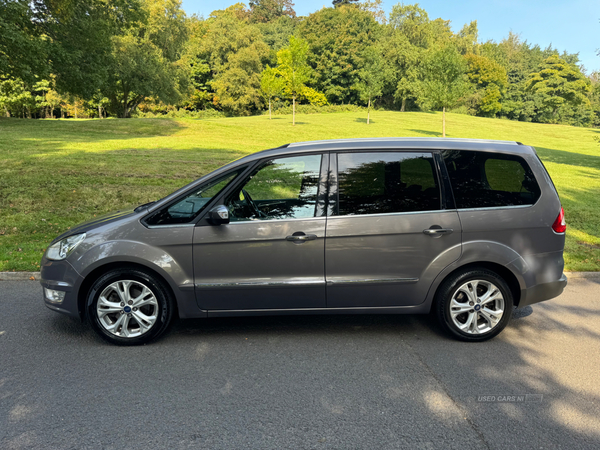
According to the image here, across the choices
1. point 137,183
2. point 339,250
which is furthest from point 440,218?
point 137,183

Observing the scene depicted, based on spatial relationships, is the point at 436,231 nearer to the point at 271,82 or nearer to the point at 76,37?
the point at 76,37

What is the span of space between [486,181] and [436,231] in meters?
0.73

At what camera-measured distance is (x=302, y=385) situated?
3.57 meters

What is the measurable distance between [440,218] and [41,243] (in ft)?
23.0

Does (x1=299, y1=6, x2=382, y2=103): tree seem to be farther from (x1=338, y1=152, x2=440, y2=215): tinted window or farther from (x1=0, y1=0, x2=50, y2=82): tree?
(x1=338, y1=152, x2=440, y2=215): tinted window

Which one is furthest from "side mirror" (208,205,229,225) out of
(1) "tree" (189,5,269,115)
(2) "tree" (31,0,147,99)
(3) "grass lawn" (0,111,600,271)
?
(1) "tree" (189,5,269,115)

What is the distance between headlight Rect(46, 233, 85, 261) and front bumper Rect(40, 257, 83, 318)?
0.06 metres

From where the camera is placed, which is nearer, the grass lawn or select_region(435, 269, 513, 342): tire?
select_region(435, 269, 513, 342): tire

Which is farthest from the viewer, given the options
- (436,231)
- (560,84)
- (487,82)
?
(487,82)

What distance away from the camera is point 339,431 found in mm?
2984

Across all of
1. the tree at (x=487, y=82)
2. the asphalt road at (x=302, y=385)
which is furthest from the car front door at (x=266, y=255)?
the tree at (x=487, y=82)

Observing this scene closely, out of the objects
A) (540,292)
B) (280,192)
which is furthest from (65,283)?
(540,292)

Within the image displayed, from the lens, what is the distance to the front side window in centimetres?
426

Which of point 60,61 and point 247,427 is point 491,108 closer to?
point 60,61
